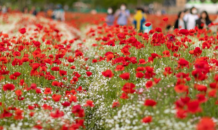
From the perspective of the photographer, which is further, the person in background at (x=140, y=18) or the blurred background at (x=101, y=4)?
the blurred background at (x=101, y=4)

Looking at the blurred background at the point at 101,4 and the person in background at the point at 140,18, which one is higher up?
the person in background at the point at 140,18

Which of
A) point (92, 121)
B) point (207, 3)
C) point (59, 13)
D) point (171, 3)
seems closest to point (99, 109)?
point (92, 121)

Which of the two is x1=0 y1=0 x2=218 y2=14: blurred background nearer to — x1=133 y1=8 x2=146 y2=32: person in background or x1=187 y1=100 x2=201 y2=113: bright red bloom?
x1=133 y1=8 x2=146 y2=32: person in background

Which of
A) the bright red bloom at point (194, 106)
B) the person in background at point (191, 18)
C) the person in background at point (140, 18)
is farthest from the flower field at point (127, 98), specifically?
the person in background at point (140, 18)

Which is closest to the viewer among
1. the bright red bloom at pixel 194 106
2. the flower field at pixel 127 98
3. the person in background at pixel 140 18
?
the bright red bloom at pixel 194 106

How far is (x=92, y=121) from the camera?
535cm

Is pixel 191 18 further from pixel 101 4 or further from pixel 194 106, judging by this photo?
pixel 101 4

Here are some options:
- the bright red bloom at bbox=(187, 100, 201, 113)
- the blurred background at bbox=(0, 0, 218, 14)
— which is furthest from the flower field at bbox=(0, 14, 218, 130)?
the blurred background at bbox=(0, 0, 218, 14)

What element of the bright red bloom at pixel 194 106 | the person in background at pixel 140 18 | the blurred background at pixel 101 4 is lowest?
the blurred background at pixel 101 4

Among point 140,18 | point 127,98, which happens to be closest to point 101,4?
point 140,18

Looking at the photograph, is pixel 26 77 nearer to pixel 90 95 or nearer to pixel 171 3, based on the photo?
pixel 90 95

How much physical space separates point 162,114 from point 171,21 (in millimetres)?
21929

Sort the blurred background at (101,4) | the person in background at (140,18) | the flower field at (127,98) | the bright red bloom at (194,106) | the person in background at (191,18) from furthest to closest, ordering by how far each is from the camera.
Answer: the blurred background at (101,4) < the person in background at (140,18) < the person in background at (191,18) < the flower field at (127,98) < the bright red bloom at (194,106)

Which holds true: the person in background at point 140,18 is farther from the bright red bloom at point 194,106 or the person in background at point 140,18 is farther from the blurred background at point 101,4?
the blurred background at point 101,4
